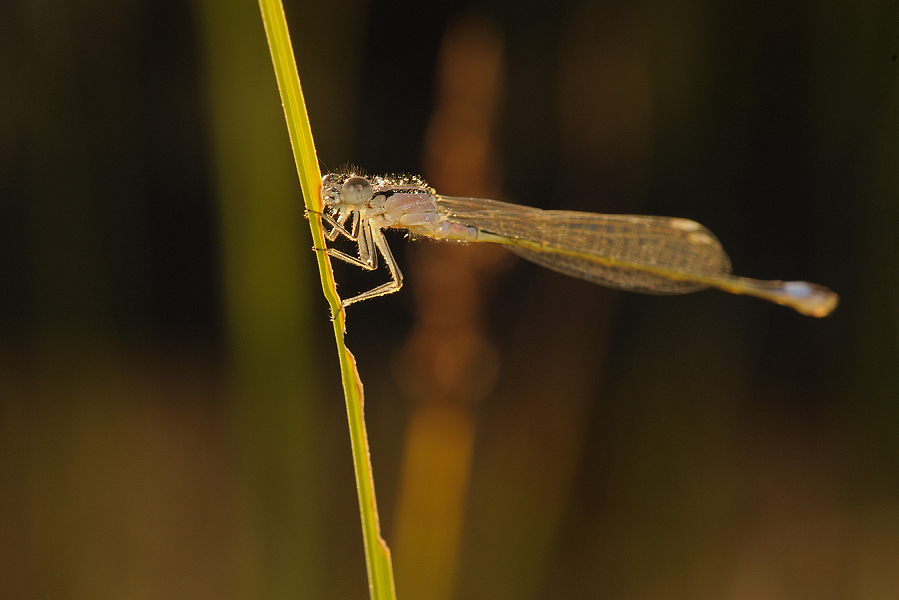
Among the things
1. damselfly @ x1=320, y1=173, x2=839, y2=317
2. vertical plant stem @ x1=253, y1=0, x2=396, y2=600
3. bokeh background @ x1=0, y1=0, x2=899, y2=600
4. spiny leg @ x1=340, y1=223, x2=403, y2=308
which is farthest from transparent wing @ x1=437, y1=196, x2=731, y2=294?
vertical plant stem @ x1=253, y1=0, x2=396, y2=600

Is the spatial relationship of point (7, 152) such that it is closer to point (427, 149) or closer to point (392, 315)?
point (392, 315)

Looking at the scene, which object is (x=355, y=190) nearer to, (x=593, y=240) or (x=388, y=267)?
(x=388, y=267)

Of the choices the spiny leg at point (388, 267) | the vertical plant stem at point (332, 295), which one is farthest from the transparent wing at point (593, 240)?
the vertical plant stem at point (332, 295)

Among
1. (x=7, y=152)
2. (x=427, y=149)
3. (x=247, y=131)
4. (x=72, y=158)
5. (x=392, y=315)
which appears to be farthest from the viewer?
(x=392, y=315)

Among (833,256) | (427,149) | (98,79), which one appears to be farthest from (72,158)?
(833,256)

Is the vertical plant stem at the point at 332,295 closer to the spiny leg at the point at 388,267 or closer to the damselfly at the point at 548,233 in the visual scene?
the spiny leg at the point at 388,267
